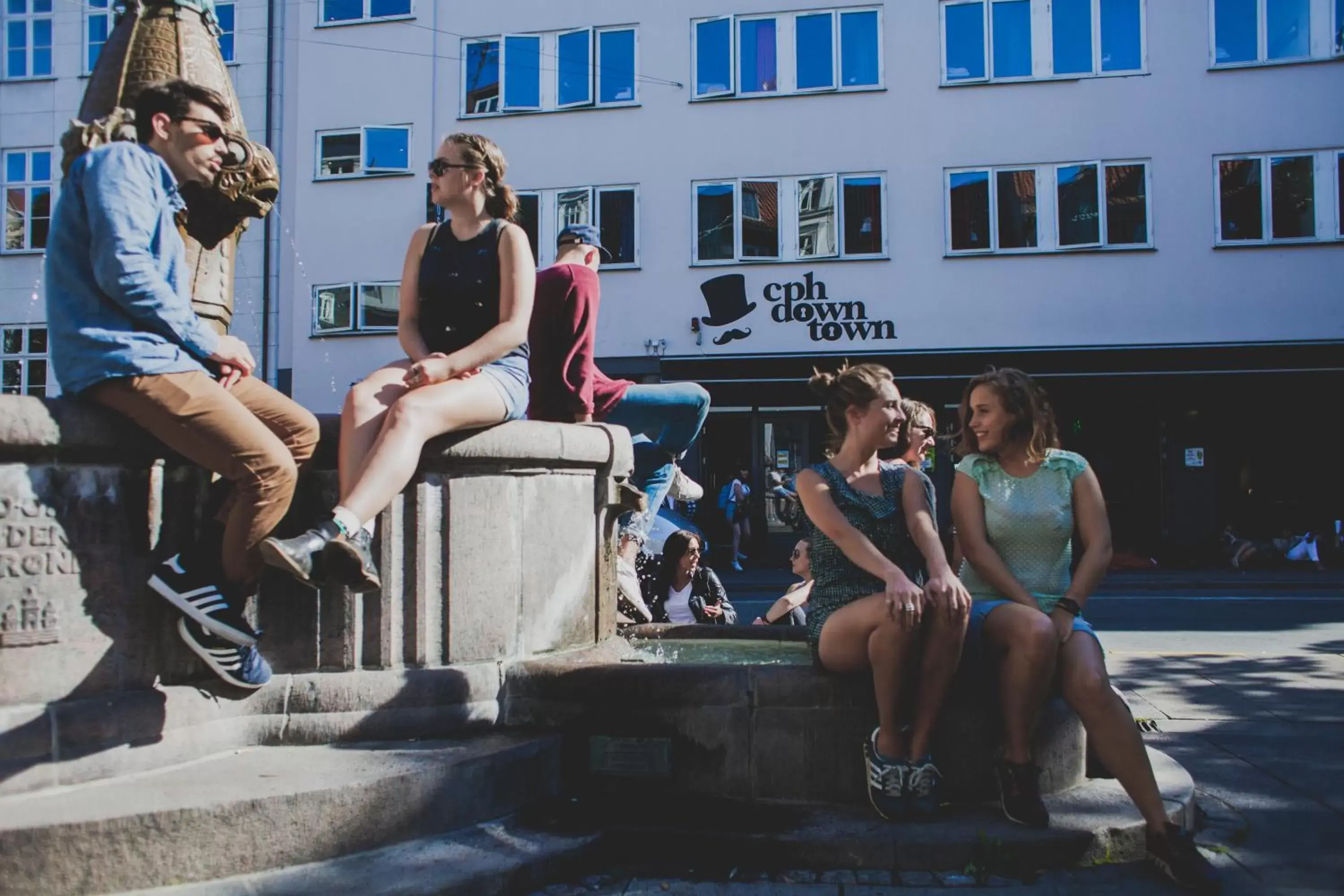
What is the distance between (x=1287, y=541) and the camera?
17.1 meters

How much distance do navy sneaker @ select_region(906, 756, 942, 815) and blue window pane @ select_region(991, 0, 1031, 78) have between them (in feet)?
54.3

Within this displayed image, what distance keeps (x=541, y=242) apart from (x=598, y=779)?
1624cm

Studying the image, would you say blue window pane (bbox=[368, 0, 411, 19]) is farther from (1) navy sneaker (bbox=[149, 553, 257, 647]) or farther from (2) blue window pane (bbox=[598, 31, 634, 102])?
(1) navy sneaker (bbox=[149, 553, 257, 647])

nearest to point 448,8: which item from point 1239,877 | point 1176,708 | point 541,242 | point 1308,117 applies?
point 541,242

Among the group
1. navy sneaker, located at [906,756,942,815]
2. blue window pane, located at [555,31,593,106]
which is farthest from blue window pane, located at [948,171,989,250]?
navy sneaker, located at [906,756,942,815]

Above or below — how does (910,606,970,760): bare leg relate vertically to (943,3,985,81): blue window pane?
below

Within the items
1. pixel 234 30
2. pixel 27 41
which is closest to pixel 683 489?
pixel 234 30

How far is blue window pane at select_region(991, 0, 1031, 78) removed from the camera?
17.8 metres

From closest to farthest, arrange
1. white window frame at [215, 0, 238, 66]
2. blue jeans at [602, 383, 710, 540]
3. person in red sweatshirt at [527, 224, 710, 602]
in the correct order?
person in red sweatshirt at [527, 224, 710, 602]
blue jeans at [602, 383, 710, 540]
white window frame at [215, 0, 238, 66]

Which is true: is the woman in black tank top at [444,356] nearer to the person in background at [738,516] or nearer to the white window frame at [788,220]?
the person in background at [738,516]

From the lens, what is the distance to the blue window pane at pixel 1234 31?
17.5 metres

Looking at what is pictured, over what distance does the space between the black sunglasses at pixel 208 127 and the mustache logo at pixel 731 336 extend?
Result: 15.2 meters

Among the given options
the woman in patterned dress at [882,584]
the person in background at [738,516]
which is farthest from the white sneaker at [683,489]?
the person in background at [738,516]

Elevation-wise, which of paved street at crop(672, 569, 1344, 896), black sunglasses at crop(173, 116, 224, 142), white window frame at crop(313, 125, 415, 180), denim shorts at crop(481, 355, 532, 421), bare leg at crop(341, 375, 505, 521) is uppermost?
white window frame at crop(313, 125, 415, 180)
